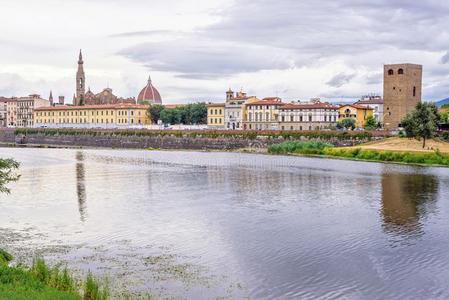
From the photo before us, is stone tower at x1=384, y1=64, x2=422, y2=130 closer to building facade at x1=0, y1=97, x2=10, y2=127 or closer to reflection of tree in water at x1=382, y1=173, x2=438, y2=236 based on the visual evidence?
reflection of tree in water at x1=382, y1=173, x2=438, y2=236

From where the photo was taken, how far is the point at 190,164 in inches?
2805

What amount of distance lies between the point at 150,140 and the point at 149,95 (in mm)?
60200

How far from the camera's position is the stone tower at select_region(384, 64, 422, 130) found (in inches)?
4594

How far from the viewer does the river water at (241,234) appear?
68.8 ft

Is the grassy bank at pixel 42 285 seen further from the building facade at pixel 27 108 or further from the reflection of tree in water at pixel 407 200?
the building facade at pixel 27 108

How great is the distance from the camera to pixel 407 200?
40438 mm

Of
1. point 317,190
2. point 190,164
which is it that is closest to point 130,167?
point 190,164

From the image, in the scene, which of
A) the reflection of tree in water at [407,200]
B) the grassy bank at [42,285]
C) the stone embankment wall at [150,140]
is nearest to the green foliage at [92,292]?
the grassy bank at [42,285]

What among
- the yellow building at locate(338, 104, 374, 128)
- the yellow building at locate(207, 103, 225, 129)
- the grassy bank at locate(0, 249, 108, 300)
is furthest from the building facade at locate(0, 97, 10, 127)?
the grassy bank at locate(0, 249, 108, 300)

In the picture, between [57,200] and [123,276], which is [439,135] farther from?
[123,276]

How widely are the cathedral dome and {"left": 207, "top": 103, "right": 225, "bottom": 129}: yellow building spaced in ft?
134

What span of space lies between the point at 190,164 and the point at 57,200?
3298 cm

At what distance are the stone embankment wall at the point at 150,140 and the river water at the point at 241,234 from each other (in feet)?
161

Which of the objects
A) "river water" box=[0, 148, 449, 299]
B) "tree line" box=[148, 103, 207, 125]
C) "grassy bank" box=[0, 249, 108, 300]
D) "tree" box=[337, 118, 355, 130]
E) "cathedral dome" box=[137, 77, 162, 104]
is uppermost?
"cathedral dome" box=[137, 77, 162, 104]
